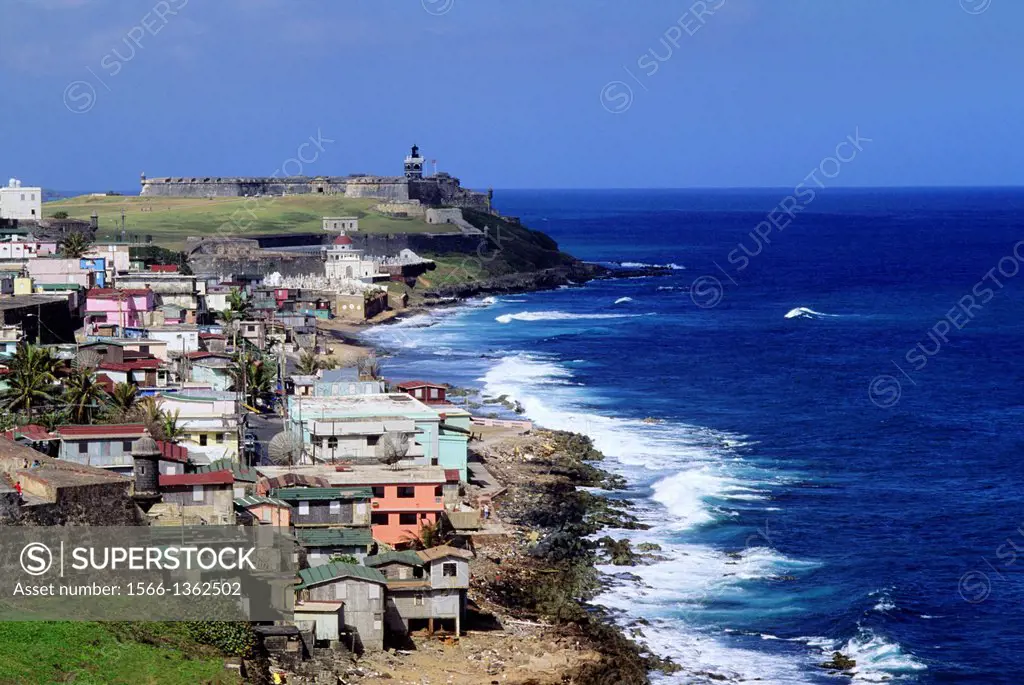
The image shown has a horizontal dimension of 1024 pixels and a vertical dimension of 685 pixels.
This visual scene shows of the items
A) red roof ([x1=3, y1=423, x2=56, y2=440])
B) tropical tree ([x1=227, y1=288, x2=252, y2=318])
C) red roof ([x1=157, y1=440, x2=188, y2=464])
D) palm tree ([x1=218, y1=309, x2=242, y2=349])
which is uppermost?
tropical tree ([x1=227, y1=288, x2=252, y2=318])

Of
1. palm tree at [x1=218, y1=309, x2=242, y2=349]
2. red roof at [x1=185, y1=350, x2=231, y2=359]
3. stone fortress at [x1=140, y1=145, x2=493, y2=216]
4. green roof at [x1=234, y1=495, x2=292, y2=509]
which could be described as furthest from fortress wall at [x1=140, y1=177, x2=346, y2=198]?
green roof at [x1=234, y1=495, x2=292, y2=509]

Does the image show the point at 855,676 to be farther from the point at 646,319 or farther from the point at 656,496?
the point at 646,319

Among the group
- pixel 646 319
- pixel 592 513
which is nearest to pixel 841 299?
pixel 646 319

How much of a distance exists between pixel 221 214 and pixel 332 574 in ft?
371

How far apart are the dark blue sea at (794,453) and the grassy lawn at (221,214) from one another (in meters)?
24.3

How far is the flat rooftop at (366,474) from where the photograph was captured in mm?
37281

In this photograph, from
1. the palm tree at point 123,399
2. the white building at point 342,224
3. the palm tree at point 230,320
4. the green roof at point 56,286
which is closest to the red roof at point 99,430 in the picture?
the palm tree at point 123,399

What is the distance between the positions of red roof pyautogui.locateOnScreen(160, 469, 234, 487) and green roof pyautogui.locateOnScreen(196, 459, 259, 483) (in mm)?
992

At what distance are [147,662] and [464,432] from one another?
20600 mm

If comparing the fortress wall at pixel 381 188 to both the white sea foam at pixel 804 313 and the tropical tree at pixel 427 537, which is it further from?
the tropical tree at pixel 427 537

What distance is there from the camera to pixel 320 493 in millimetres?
35469

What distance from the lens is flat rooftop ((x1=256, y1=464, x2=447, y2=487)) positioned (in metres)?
37.3

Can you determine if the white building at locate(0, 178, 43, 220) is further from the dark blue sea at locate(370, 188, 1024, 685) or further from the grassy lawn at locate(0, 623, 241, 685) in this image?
the grassy lawn at locate(0, 623, 241, 685)

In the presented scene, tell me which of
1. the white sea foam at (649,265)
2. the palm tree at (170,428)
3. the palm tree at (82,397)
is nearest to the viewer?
the palm tree at (170,428)
